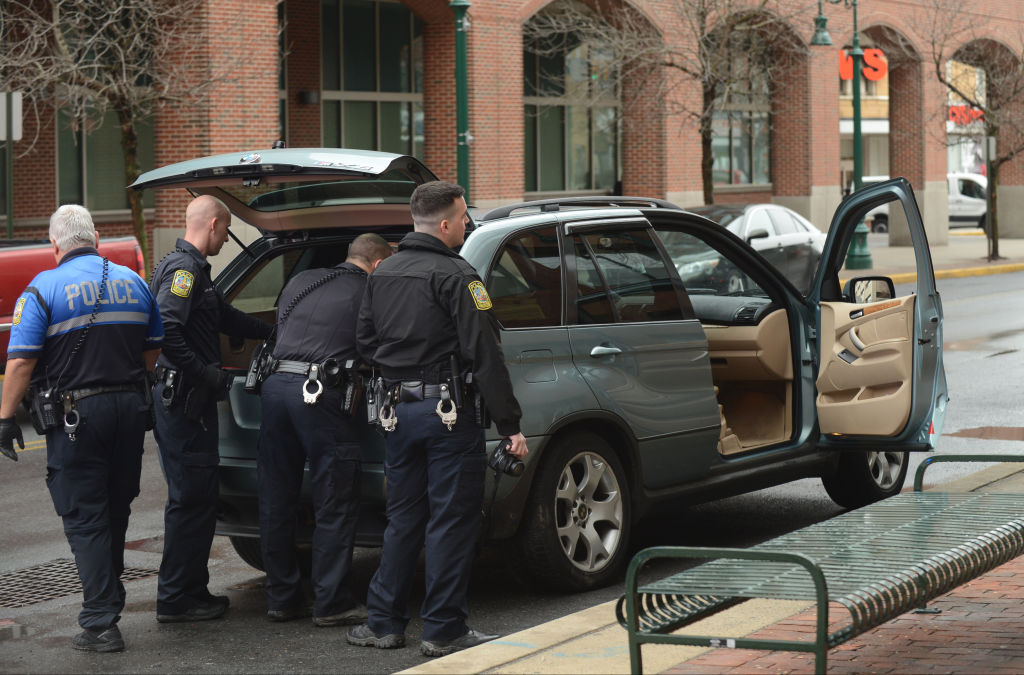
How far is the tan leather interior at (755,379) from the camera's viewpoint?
8.03 meters

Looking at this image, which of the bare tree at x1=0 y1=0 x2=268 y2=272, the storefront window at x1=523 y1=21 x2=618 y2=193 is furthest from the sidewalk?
the storefront window at x1=523 y1=21 x2=618 y2=193

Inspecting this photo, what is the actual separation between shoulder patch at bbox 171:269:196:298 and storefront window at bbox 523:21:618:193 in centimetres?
2751

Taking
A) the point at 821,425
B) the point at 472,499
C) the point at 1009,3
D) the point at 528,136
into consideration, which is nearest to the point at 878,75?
the point at 1009,3

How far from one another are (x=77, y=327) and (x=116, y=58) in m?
15.0

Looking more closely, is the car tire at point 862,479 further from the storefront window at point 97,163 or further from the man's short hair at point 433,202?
the storefront window at point 97,163

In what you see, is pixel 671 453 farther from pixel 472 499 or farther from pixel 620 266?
pixel 472 499

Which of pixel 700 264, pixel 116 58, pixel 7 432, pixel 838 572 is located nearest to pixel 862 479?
→ pixel 838 572

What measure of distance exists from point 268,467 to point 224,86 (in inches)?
711

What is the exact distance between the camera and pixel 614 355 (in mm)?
6875

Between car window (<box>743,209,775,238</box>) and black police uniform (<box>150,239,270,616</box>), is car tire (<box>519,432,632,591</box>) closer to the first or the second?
black police uniform (<box>150,239,270,616</box>)

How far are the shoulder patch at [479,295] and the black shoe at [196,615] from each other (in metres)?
1.93

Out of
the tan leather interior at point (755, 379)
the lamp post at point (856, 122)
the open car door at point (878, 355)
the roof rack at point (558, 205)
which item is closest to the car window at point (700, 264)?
the lamp post at point (856, 122)

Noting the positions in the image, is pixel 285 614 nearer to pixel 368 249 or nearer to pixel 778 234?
pixel 368 249

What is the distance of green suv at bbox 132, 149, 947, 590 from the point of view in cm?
647
